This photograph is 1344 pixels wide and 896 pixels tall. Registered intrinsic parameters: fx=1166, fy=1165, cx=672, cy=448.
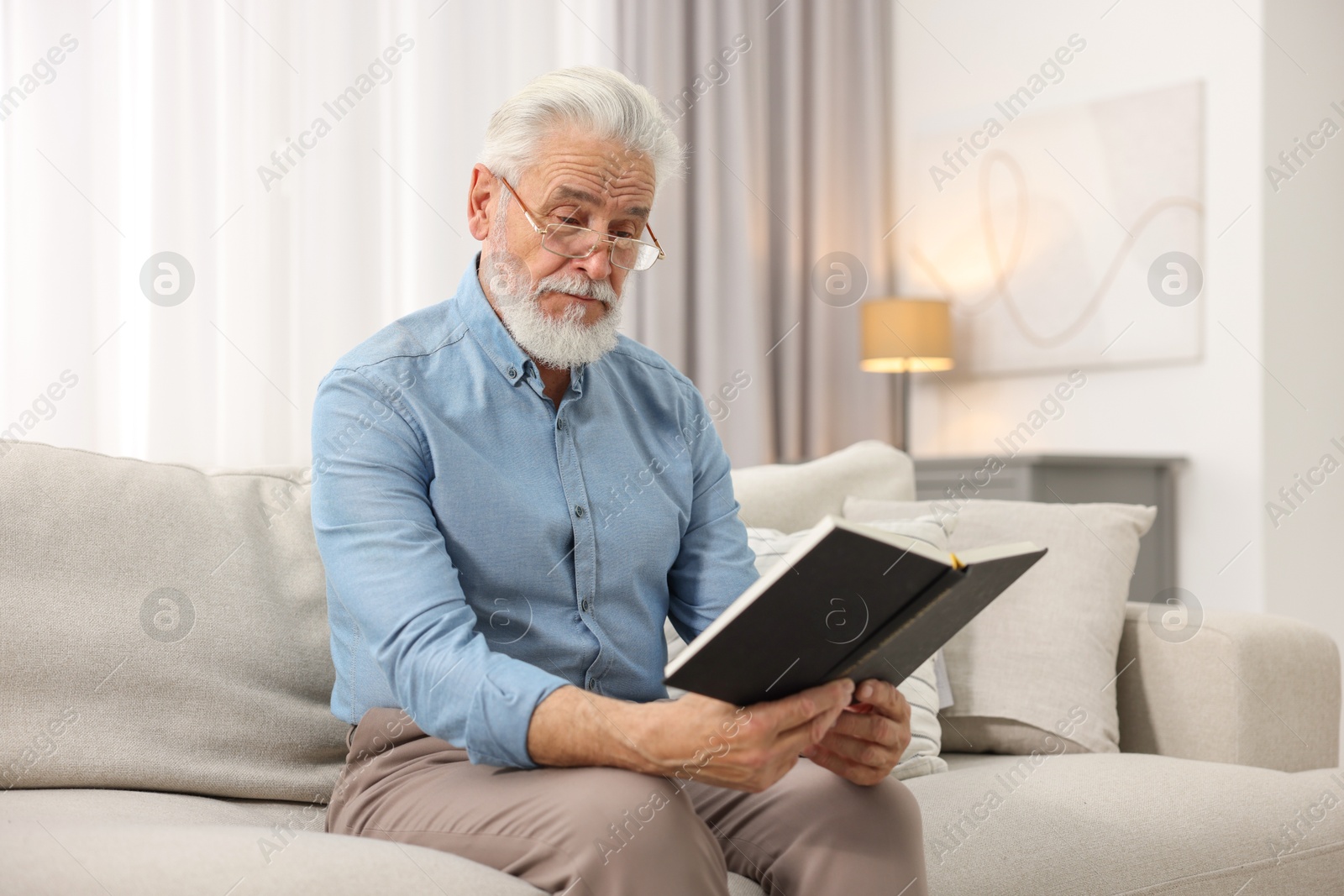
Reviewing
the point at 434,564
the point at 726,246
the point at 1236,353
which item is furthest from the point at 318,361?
the point at 1236,353

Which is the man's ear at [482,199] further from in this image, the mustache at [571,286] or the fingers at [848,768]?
the fingers at [848,768]

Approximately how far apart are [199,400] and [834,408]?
2013 millimetres

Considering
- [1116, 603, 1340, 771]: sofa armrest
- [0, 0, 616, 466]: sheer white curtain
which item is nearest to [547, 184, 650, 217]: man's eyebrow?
[1116, 603, 1340, 771]: sofa armrest

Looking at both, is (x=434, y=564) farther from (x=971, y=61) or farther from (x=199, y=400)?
(x=971, y=61)

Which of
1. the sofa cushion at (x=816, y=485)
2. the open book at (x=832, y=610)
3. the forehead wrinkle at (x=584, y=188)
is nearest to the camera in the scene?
the open book at (x=832, y=610)

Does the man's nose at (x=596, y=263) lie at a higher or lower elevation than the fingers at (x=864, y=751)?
higher

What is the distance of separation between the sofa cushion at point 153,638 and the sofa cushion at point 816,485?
698 millimetres

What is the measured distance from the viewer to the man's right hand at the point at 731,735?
100cm

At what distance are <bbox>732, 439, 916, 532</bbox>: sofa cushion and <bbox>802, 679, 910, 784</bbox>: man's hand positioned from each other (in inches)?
27.1

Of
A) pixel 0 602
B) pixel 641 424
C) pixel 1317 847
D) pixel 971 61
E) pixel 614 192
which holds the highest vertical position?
pixel 971 61

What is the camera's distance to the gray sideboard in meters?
3.14

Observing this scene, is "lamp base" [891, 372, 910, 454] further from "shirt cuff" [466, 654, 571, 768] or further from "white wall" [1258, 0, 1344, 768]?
"shirt cuff" [466, 654, 571, 768]

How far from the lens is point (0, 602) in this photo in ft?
4.27

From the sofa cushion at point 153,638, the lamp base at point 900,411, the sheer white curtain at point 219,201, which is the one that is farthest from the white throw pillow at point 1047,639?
the lamp base at point 900,411
